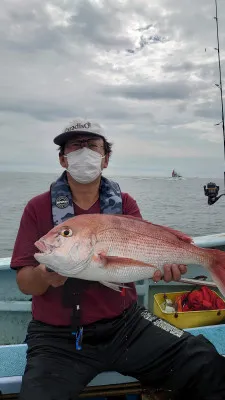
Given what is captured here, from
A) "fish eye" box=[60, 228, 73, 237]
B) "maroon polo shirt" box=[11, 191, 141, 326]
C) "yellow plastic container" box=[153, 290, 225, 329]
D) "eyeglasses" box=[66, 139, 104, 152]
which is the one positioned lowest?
"yellow plastic container" box=[153, 290, 225, 329]

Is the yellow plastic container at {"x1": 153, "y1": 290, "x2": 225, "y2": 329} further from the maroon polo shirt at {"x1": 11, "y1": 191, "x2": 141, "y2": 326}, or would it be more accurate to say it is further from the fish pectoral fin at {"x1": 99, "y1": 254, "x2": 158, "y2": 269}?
the fish pectoral fin at {"x1": 99, "y1": 254, "x2": 158, "y2": 269}

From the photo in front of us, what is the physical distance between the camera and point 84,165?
319cm

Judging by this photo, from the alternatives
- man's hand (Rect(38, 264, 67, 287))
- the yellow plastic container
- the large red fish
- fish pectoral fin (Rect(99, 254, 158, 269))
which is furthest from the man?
the yellow plastic container

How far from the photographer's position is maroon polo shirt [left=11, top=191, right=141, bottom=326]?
118 inches

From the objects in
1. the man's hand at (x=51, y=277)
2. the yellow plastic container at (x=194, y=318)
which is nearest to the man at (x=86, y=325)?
the man's hand at (x=51, y=277)

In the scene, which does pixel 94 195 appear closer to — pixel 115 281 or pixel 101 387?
pixel 115 281

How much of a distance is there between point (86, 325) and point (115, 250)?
0.81 meters

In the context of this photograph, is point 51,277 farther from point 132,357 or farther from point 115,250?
point 132,357

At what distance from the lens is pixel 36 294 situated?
2.96 metres

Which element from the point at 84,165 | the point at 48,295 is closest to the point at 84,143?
the point at 84,165

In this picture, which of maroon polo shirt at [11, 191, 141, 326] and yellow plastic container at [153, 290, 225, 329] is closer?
maroon polo shirt at [11, 191, 141, 326]

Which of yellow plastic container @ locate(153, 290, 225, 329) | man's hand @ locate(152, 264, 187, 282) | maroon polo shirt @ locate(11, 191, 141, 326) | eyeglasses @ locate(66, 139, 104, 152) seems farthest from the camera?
yellow plastic container @ locate(153, 290, 225, 329)

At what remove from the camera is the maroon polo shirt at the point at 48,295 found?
301 centimetres

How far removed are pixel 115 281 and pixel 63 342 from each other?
0.71m
